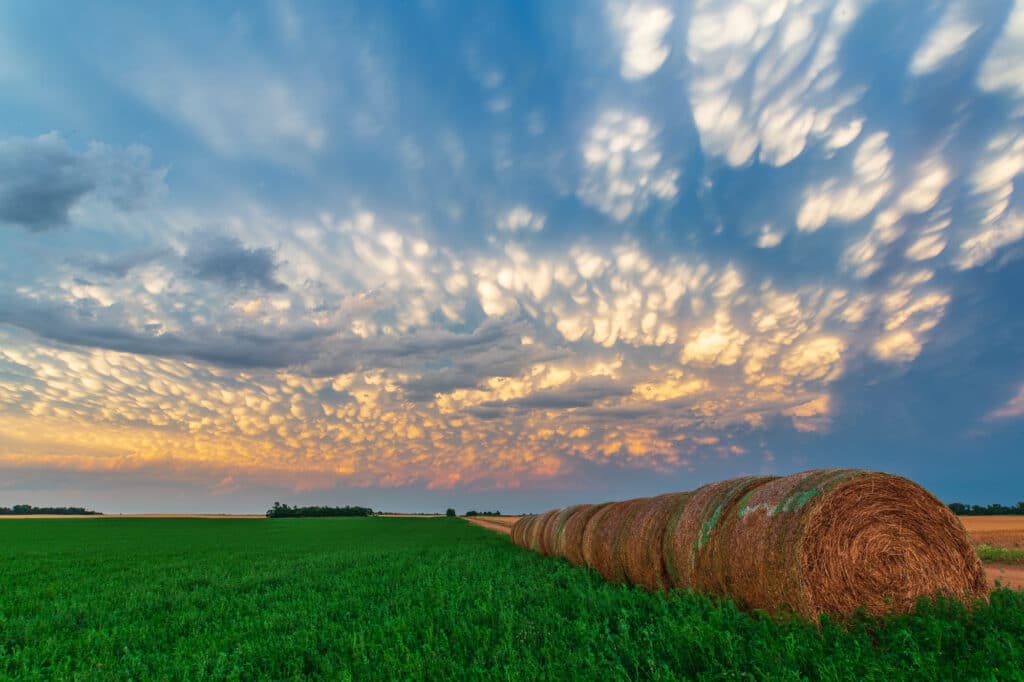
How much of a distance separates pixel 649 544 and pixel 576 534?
465 cm

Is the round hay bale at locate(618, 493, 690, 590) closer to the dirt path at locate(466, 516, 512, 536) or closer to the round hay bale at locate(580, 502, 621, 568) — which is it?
the round hay bale at locate(580, 502, 621, 568)

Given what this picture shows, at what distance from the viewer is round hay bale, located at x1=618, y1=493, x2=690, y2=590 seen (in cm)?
930

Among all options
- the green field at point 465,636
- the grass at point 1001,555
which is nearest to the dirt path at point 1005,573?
the grass at point 1001,555

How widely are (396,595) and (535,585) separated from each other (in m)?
2.33

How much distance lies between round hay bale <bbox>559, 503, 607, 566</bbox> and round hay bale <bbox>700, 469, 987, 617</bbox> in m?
6.81

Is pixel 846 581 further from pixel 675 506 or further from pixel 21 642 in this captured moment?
pixel 21 642

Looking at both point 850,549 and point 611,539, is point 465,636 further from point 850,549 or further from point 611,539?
point 611,539

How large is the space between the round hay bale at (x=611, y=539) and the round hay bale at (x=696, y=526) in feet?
6.33

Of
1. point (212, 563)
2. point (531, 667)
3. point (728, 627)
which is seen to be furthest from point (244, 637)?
point (212, 563)

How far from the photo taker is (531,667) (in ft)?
16.4

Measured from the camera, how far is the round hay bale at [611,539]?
1091 cm

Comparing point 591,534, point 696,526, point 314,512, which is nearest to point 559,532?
point 591,534

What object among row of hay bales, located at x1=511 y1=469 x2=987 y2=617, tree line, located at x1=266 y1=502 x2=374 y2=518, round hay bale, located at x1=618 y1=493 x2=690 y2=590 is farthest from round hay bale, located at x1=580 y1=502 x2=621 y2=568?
tree line, located at x1=266 y1=502 x2=374 y2=518

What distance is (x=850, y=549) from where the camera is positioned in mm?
6547
